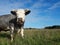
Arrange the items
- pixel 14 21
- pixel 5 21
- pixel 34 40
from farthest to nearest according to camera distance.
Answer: pixel 5 21
pixel 14 21
pixel 34 40

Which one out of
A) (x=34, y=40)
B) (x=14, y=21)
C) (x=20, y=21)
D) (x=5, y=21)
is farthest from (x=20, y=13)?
(x=34, y=40)

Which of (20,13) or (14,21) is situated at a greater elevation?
(20,13)

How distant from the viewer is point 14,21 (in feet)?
43.0

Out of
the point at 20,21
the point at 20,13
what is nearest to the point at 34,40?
the point at 20,21

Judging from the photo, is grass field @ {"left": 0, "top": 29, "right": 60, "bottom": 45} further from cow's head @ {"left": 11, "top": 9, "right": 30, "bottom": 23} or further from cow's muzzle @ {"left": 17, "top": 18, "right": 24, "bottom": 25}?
cow's head @ {"left": 11, "top": 9, "right": 30, "bottom": 23}

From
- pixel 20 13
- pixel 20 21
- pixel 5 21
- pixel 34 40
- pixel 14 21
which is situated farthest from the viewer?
pixel 5 21

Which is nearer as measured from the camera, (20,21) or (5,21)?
(20,21)

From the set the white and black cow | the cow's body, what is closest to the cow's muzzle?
the white and black cow

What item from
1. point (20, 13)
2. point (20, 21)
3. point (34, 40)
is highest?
point (20, 13)

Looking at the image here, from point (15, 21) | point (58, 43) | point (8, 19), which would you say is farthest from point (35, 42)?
point (8, 19)

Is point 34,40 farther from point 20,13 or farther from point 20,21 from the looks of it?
point 20,13

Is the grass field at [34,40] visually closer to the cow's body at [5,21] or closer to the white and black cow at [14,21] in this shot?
the white and black cow at [14,21]

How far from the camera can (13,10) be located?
13.3 meters

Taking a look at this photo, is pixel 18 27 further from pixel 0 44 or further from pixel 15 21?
pixel 0 44
